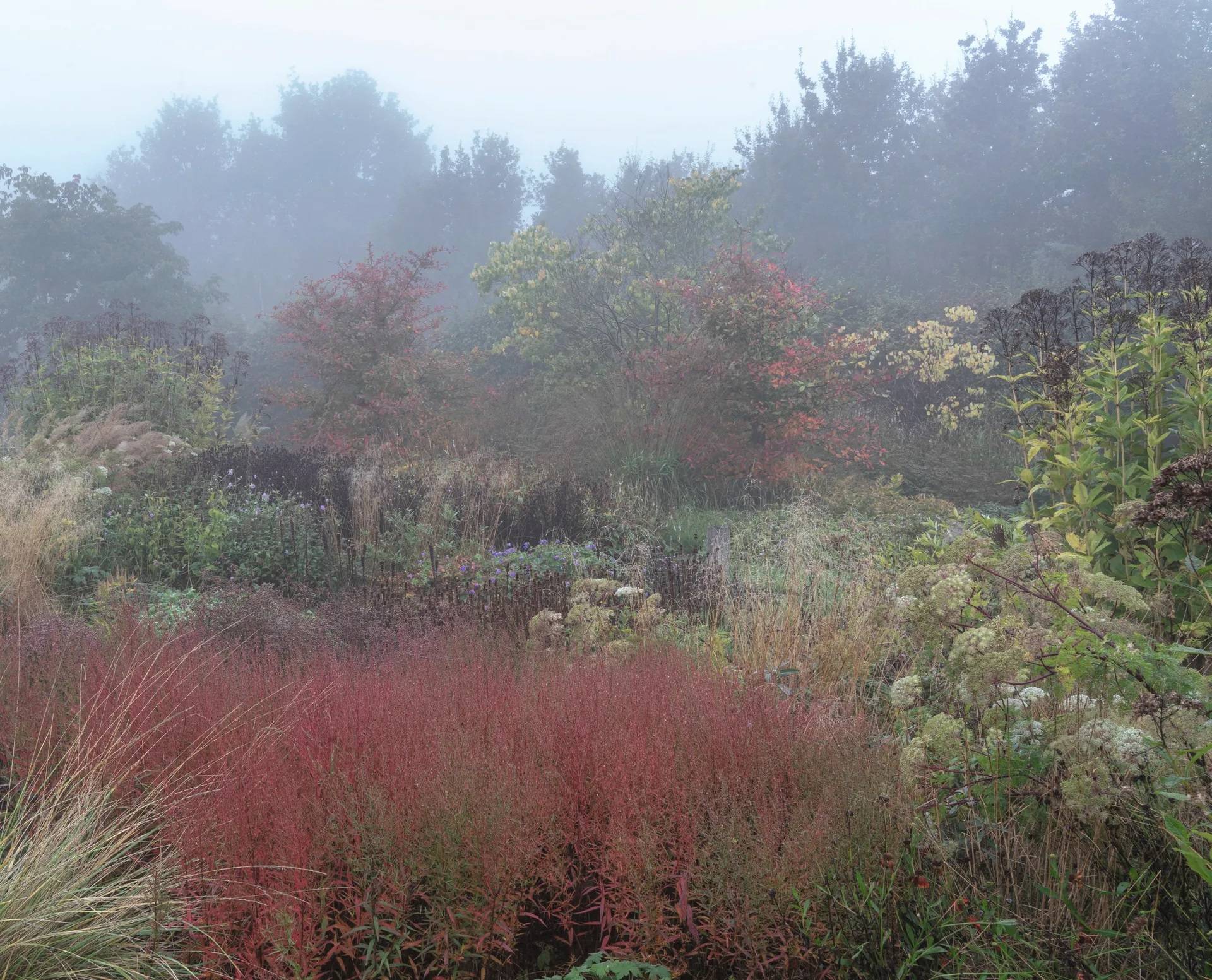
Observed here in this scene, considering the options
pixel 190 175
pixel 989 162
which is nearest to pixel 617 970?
pixel 989 162

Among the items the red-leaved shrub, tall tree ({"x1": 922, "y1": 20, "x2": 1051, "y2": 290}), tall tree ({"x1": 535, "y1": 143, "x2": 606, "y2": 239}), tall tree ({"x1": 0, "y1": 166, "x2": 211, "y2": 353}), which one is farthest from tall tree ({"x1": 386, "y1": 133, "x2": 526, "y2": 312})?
the red-leaved shrub

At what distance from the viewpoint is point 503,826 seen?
6.81ft

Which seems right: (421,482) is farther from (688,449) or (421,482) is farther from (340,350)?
(340,350)

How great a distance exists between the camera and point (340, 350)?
1447 cm

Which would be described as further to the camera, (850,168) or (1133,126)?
(850,168)

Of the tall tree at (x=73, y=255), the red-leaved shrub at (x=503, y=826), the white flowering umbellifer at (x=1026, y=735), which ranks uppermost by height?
the tall tree at (x=73, y=255)

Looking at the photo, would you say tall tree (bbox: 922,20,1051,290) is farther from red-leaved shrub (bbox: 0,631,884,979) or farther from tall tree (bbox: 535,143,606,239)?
red-leaved shrub (bbox: 0,631,884,979)

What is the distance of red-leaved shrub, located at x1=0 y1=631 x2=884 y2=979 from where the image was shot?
2039mm

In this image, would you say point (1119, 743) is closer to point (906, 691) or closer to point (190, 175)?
point (906, 691)

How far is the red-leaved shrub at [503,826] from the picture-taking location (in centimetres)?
204

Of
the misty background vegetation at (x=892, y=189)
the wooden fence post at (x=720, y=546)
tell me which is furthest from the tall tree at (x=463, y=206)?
the wooden fence post at (x=720, y=546)

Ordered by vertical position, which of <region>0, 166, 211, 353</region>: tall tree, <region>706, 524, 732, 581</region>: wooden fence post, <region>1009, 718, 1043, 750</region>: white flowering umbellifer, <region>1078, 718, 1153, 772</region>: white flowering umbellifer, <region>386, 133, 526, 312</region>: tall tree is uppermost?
<region>386, 133, 526, 312</region>: tall tree

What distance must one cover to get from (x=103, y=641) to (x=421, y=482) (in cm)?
452

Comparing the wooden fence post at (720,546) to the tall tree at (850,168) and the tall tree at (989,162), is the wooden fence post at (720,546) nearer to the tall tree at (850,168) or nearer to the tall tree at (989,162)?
the tall tree at (989,162)
